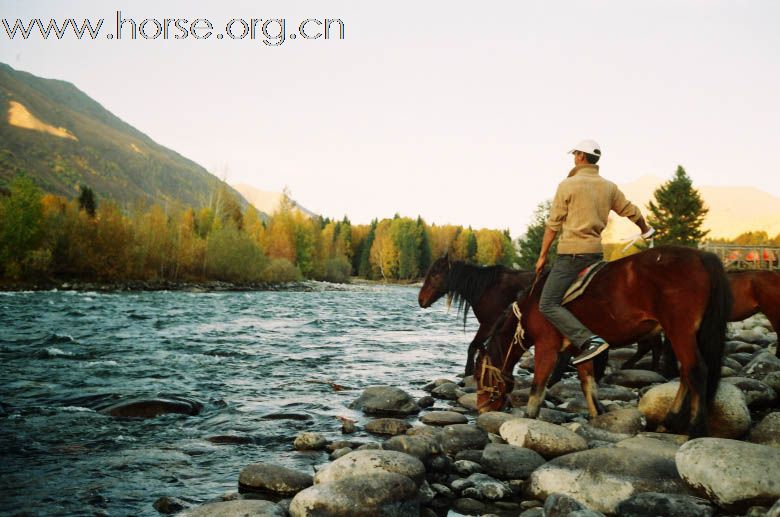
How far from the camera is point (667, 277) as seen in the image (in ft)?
17.4

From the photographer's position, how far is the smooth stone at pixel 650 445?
4922mm

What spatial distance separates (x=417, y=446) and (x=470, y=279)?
4.51m

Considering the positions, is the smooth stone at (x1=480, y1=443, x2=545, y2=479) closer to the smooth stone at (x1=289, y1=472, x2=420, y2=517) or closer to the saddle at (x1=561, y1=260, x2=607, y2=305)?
the smooth stone at (x1=289, y1=472, x2=420, y2=517)

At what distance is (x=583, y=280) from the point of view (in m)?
5.88

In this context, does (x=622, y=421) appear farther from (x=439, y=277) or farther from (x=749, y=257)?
(x=749, y=257)

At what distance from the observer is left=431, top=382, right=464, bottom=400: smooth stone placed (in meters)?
8.98

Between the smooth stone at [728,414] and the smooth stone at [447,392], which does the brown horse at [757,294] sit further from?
the smooth stone at [447,392]

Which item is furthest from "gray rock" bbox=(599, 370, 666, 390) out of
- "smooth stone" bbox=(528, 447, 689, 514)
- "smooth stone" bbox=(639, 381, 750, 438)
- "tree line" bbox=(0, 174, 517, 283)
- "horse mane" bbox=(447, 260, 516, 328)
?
"tree line" bbox=(0, 174, 517, 283)

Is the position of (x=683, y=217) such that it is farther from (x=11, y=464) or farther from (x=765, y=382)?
(x=11, y=464)

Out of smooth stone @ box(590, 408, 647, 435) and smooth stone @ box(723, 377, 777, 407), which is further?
smooth stone @ box(723, 377, 777, 407)

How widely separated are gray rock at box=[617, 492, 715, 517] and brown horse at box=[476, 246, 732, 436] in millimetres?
1466

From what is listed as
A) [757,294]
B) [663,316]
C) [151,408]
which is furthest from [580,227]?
[151,408]

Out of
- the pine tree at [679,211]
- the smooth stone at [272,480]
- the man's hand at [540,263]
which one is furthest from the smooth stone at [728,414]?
the pine tree at [679,211]

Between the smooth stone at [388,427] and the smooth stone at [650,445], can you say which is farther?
the smooth stone at [388,427]
